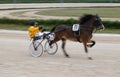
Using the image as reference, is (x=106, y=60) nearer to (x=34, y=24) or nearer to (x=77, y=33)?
(x=77, y=33)

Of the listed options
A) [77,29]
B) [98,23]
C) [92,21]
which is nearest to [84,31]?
[77,29]

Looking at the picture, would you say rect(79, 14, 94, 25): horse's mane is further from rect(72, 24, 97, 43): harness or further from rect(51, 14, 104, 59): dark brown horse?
rect(72, 24, 97, 43): harness

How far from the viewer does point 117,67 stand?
1344cm

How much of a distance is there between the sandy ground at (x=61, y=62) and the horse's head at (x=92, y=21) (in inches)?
39.2

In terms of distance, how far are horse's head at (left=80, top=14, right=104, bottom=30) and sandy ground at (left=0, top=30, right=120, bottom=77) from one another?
3.27 ft

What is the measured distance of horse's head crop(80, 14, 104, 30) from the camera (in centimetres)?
1526

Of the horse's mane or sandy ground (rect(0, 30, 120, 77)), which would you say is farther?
the horse's mane

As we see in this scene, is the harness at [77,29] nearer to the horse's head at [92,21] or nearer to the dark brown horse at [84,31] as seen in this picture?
the dark brown horse at [84,31]

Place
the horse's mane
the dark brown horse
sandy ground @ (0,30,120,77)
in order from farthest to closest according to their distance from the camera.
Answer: the horse's mane, the dark brown horse, sandy ground @ (0,30,120,77)

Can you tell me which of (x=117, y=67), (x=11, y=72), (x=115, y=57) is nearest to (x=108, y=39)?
(x=115, y=57)

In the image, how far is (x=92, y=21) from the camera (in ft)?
51.0

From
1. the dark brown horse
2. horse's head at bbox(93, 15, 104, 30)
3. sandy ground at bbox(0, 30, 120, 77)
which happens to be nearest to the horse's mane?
the dark brown horse

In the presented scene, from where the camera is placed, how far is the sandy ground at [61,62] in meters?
12.4

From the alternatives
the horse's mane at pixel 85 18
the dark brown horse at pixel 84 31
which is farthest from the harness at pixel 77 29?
the horse's mane at pixel 85 18
